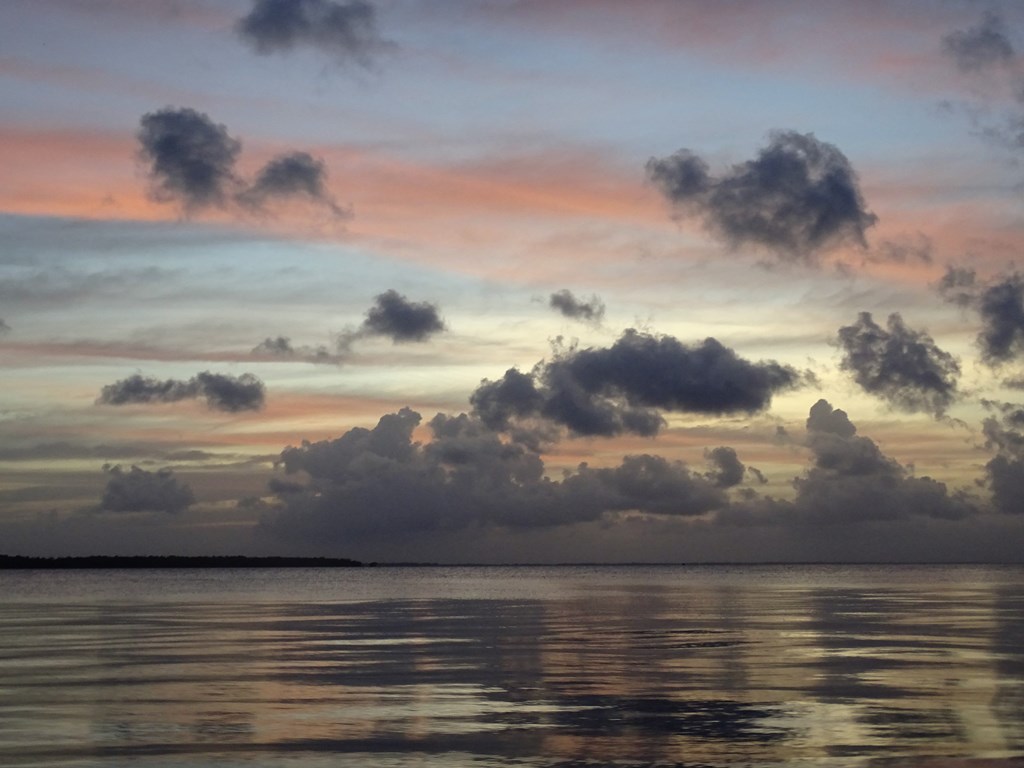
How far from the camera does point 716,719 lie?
32.7m

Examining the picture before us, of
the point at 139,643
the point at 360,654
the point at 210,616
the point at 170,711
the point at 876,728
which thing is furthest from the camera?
the point at 210,616

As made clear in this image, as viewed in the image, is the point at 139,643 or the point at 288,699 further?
the point at 139,643

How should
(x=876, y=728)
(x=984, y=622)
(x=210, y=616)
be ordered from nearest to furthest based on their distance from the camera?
(x=876, y=728)
(x=984, y=622)
(x=210, y=616)

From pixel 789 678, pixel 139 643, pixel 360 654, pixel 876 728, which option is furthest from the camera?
pixel 139 643

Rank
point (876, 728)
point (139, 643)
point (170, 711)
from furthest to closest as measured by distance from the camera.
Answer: point (139, 643)
point (170, 711)
point (876, 728)

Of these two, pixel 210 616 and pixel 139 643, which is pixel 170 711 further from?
pixel 210 616

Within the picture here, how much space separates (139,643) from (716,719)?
35.8 m

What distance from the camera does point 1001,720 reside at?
3234cm

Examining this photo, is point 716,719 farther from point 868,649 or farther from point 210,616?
point 210,616

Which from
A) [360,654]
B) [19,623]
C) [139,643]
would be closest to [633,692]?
[360,654]

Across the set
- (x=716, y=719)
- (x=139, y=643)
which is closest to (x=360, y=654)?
(x=139, y=643)

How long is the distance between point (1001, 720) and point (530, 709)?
11672mm

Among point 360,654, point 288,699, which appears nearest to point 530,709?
point 288,699

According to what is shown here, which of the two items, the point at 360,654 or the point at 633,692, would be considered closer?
the point at 633,692
